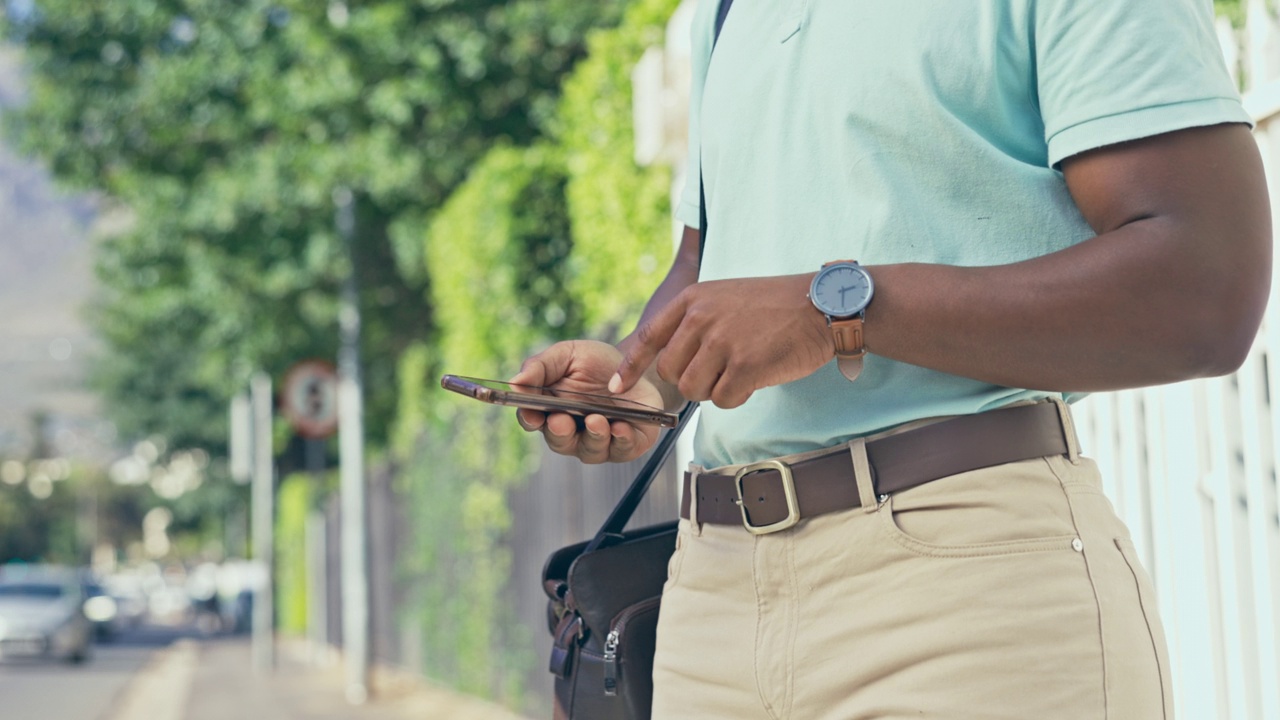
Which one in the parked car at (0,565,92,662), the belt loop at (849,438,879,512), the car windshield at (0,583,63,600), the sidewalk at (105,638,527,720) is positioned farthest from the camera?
the car windshield at (0,583,63,600)

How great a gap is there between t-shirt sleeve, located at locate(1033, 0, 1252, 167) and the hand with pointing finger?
0.29m

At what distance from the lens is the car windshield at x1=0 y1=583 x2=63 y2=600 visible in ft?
77.0

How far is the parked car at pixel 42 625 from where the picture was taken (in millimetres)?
21703

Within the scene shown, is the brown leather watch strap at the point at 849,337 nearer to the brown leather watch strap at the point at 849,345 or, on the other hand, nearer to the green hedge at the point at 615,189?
the brown leather watch strap at the point at 849,345

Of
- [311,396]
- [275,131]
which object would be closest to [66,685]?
[311,396]

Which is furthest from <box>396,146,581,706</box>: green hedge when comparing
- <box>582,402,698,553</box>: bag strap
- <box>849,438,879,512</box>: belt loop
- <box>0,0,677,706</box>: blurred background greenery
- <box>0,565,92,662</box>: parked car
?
<box>0,565,92,662</box>: parked car

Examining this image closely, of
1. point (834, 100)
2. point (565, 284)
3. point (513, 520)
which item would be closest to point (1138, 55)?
point (834, 100)

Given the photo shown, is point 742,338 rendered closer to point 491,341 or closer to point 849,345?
point 849,345

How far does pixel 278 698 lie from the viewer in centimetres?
1416

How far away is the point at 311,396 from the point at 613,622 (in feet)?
40.5

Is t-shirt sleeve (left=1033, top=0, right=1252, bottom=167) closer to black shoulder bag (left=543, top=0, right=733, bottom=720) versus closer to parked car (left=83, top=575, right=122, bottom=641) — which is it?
black shoulder bag (left=543, top=0, right=733, bottom=720)

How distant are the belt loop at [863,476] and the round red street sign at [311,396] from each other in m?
12.7

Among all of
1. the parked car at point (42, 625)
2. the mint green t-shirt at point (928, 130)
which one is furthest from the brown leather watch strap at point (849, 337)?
the parked car at point (42, 625)

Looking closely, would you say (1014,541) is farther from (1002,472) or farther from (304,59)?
(304,59)
